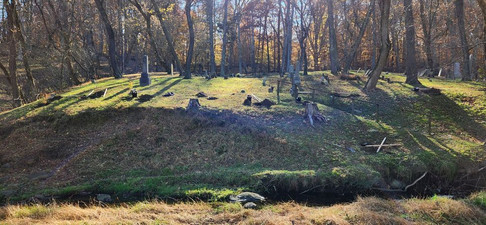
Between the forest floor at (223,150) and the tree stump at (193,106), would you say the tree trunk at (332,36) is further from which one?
the tree stump at (193,106)

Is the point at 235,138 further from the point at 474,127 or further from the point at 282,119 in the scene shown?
the point at 474,127

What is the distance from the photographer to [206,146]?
991cm

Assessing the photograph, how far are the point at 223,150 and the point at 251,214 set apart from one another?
378 centimetres

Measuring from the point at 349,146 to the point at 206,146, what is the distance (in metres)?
4.57

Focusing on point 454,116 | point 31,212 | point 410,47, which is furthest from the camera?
point 410,47

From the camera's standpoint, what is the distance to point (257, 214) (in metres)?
6.11

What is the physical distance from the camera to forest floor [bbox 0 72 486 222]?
7715mm

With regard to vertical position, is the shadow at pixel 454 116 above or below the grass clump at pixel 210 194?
above

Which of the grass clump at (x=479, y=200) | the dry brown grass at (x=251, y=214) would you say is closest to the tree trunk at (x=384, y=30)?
the grass clump at (x=479, y=200)

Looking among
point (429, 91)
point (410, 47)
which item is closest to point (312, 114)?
point (429, 91)

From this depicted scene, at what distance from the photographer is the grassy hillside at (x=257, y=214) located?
571cm

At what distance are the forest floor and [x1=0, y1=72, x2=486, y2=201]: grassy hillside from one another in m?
0.03

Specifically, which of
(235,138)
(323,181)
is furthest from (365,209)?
(235,138)

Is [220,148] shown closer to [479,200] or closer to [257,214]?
[257,214]
